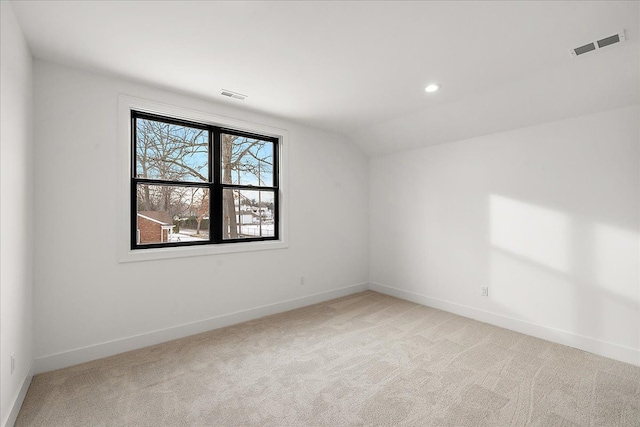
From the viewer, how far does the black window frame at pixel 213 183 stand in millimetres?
2971

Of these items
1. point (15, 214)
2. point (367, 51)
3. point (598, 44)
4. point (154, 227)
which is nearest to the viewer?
point (15, 214)

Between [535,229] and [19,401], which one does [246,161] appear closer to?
[19,401]

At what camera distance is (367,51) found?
232 centimetres

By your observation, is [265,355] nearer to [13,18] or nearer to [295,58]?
[295,58]

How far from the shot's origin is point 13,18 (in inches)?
74.9

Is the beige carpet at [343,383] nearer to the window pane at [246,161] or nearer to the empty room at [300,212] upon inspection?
the empty room at [300,212]

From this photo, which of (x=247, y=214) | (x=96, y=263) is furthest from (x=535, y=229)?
(x=96, y=263)

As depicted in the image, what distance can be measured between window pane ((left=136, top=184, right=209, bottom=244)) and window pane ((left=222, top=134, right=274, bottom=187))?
1.35 feet

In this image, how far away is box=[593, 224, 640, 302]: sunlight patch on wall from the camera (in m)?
2.68

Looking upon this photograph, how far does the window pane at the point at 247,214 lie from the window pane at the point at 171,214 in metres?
0.25

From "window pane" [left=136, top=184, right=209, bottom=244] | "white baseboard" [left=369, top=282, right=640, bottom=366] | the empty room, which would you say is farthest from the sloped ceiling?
"white baseboard" [left=369, top=282, right=640, bottom=366]

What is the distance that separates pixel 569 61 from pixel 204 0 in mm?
2758

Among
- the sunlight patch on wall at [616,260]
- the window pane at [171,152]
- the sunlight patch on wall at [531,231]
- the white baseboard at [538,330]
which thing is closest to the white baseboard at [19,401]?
the window pane at [171,152]

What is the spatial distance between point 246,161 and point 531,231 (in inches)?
132
